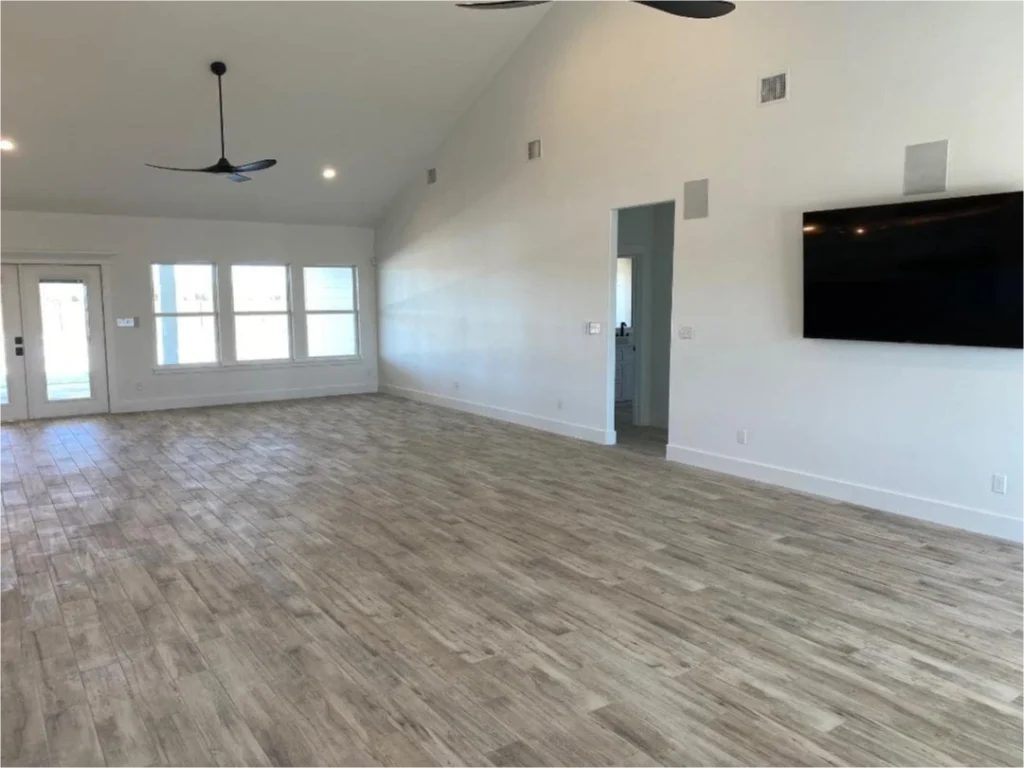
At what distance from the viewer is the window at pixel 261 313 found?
1098 cm

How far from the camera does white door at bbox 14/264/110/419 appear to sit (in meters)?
9.45

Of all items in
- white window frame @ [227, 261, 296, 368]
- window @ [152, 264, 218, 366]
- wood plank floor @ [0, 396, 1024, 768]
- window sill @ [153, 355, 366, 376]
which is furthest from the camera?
white window frame @ [227, 261, 296, 368]

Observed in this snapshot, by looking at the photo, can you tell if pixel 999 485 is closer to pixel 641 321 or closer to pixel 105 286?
pixel 641 321

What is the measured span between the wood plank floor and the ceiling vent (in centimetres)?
308

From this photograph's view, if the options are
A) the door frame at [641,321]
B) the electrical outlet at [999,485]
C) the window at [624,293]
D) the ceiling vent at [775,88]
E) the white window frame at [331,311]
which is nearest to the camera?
the electrical outlet at [999,485]

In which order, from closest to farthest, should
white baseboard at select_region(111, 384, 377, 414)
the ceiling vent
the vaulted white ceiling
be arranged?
the ceiling vent, the vaulted white ceiling, white baseboard at select_region(111, 384, 377, 414)

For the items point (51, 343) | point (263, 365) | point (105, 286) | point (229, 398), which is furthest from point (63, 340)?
point (263, 365)

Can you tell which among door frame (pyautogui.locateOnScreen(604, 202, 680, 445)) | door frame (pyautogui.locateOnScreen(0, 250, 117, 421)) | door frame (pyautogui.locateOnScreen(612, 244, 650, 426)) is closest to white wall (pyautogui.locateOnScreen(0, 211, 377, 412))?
door frame (pyautogui.locateOnScreen(0, 250, 117, 421))

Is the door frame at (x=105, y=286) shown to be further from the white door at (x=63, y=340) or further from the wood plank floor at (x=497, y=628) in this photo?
the wood plank floor at (x=497, y=628)

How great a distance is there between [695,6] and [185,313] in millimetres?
9220

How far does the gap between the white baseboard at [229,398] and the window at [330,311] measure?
2.00 ft

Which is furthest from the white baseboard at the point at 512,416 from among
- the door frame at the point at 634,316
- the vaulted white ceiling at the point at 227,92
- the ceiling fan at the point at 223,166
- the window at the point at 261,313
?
the ceiling fan at the point at 223,166

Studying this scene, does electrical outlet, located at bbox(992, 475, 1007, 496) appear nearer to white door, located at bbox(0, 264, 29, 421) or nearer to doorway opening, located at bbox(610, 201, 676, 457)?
doorway opening, located at bbox(610, 201, 676, 457)

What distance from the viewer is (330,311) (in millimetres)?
11852
